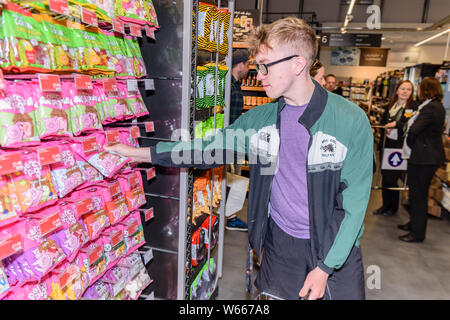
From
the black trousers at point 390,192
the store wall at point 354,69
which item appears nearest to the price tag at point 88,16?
the black trousers at point 390,192

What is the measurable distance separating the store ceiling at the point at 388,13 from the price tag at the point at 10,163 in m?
14.6

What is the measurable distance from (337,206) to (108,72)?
1287 millimetres

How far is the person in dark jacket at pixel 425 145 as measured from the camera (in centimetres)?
422

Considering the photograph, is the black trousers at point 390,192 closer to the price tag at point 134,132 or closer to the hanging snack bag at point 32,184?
the price tag at point 134,132

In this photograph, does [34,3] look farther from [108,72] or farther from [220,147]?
[220,147]

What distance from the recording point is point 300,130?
1.68 m

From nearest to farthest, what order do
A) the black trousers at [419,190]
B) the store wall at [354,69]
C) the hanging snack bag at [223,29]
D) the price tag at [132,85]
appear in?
the price tag at [132,85] → the hanging snack bag at [223,29] → the black trousers at [419,190] → the store wall at [354,69]

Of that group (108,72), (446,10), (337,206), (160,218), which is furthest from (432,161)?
(446,10)

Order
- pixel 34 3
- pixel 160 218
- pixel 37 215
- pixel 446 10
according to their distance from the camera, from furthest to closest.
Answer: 1. pixel 446 10
2. pixel 160 218
3. pixel 37 215
4. pixel 34 3

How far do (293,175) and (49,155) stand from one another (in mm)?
1076

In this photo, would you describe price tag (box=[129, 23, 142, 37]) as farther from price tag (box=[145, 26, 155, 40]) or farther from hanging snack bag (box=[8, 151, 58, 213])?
hanging snack bag (box=[8, 151, 58, 213])

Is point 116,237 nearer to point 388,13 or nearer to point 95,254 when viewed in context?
point 95,254

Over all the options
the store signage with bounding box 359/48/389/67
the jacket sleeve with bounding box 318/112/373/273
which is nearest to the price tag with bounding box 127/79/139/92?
the jacket sleeve with bounding box 318/112/373/273

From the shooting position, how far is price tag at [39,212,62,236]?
4.30 feet
